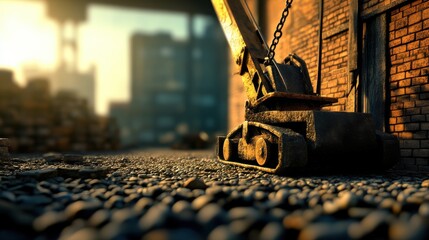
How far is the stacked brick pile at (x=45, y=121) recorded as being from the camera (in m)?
8.56

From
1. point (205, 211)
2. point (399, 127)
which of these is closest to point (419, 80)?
point (399, 127)

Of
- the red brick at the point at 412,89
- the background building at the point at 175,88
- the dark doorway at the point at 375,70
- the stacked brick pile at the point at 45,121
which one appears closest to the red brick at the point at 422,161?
the dark doorway at the point at 375,70

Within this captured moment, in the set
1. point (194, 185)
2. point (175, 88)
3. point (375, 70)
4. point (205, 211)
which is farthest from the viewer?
point (175, 88)

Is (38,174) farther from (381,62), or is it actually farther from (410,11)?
(410,11)

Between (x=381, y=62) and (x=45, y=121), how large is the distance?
8524mm

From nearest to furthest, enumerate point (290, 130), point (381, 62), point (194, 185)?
1. point (194, 185)
2. point (290, 130)
3. point (381, 62)

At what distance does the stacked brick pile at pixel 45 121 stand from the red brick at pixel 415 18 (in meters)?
8.61

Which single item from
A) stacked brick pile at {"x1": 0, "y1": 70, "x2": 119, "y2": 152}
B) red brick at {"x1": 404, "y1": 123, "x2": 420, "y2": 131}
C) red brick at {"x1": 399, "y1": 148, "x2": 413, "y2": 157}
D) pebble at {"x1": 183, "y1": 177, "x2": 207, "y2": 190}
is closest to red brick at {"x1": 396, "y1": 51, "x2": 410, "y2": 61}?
→ red brick at {"x1": 404, "y1": 123, "x2": 420, "y2": 131}

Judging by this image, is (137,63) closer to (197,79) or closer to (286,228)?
(197,79)

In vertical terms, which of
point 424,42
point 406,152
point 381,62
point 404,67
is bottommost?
point 406,152

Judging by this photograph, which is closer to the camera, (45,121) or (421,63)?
(421,63)

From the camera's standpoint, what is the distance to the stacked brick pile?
337 inches

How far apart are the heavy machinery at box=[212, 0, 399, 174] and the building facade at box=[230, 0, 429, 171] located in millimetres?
582

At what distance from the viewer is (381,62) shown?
14.7 ft
